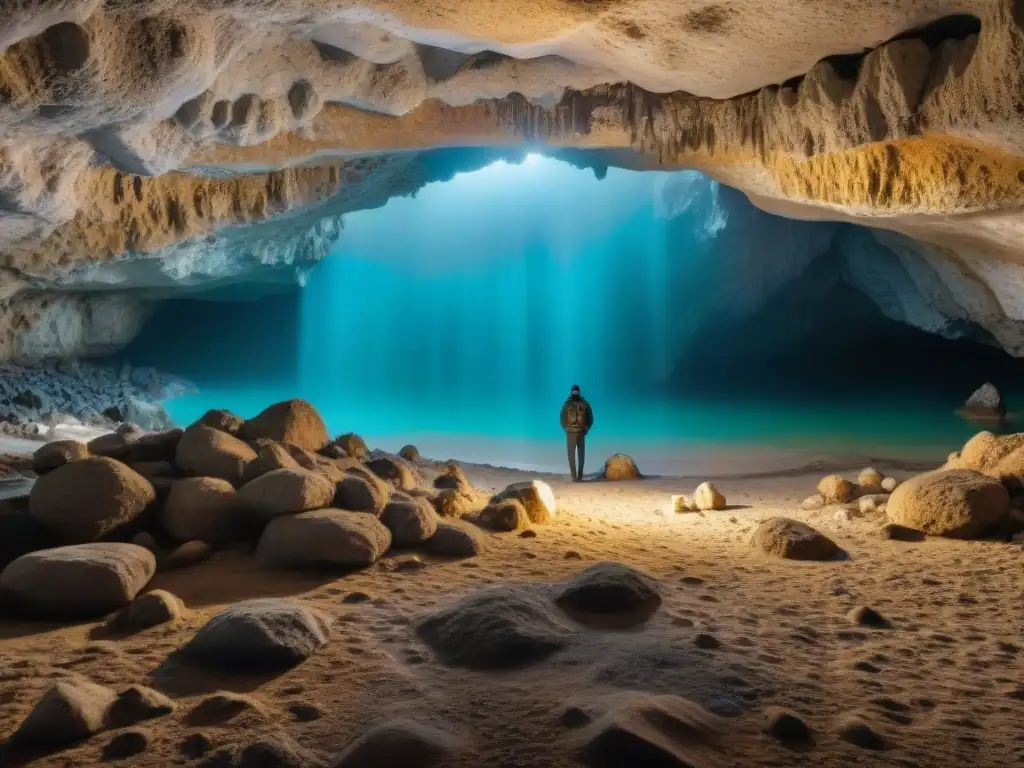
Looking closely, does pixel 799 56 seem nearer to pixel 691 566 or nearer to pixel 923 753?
pixel 691 566

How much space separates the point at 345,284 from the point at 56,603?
191ft

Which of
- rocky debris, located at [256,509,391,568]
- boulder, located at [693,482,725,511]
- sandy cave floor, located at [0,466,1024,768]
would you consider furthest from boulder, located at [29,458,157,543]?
boulder, located at [693,482,725,511]

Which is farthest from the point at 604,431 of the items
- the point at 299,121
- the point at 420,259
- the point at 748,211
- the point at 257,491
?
the point at 420,259

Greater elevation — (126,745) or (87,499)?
(87,499)

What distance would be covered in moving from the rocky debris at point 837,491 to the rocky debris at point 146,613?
18.0 ft

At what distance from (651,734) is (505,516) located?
3.08m

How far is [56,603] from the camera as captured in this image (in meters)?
3.18

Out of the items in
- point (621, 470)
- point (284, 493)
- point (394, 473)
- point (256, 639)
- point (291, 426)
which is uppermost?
point (291, 426)

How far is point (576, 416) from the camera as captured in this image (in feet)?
29.8

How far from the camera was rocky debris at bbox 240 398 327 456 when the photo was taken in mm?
5473

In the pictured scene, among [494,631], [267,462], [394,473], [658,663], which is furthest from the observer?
[394,473]

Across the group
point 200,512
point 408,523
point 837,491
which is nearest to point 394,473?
point 408,523

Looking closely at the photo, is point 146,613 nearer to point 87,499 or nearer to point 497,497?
point 87,499

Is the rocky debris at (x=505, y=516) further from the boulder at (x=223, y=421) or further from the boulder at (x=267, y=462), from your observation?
the boulder at (x=223, y=421)
